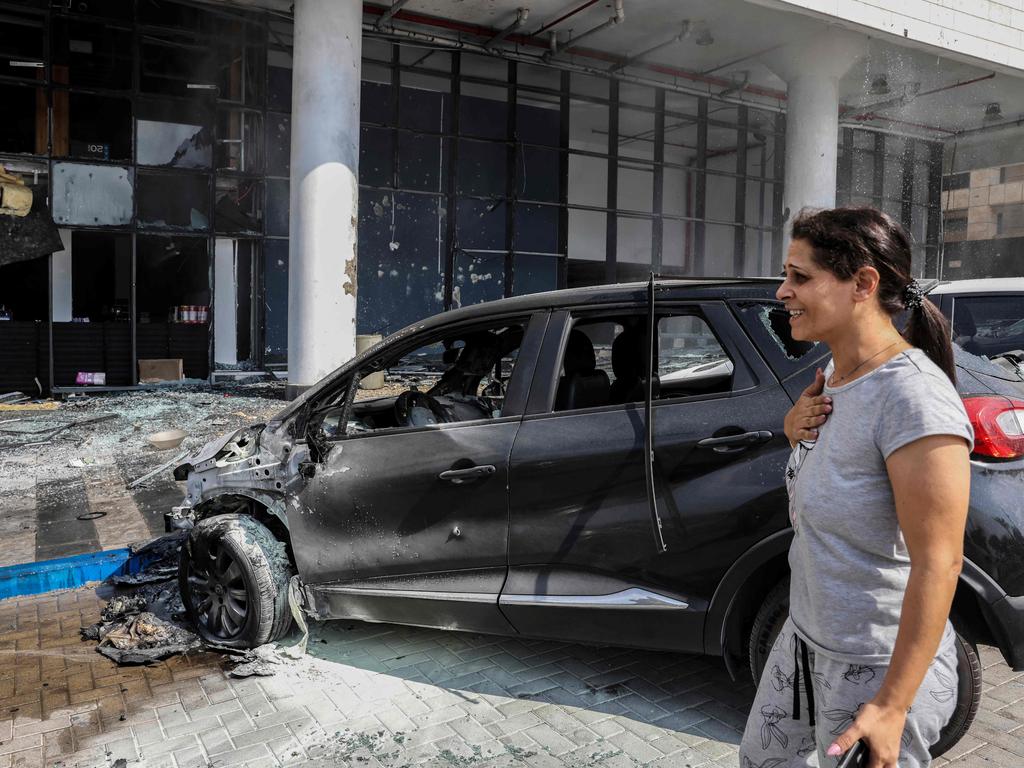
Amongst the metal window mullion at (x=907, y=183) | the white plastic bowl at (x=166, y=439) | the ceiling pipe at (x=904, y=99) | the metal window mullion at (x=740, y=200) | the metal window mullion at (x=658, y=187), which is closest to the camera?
the white plastic bowl at (x=166, y=439)

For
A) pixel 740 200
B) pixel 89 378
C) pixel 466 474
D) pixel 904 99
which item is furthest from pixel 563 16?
pixel 466 474

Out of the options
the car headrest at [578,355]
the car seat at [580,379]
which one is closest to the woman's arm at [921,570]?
the car seat at [580,379]

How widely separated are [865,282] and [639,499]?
1639mm

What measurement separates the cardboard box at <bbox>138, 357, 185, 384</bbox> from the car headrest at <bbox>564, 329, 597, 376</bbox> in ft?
37.7

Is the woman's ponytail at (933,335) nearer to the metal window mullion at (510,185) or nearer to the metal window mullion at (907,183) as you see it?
the metal window mullion at (510,185)

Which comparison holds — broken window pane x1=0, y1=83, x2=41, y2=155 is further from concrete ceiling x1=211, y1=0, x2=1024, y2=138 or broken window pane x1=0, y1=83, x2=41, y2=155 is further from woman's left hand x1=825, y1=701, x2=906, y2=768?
woman's left hand x1=825, y1=701, x2=906, y2=768

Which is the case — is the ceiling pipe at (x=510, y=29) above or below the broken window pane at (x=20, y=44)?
above

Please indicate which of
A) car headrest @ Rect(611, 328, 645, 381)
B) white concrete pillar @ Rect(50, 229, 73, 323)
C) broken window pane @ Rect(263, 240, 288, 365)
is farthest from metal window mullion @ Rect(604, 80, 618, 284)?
car headrest @ Rect(611, 328, 645, 381)

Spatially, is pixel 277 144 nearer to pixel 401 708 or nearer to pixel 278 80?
pixel 278 80

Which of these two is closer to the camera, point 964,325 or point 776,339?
point 776,339

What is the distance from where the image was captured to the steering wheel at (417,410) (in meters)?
4.28

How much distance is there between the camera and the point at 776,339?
316 cm

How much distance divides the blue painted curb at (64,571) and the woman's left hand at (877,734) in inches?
194

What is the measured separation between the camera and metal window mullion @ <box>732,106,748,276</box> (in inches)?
764
